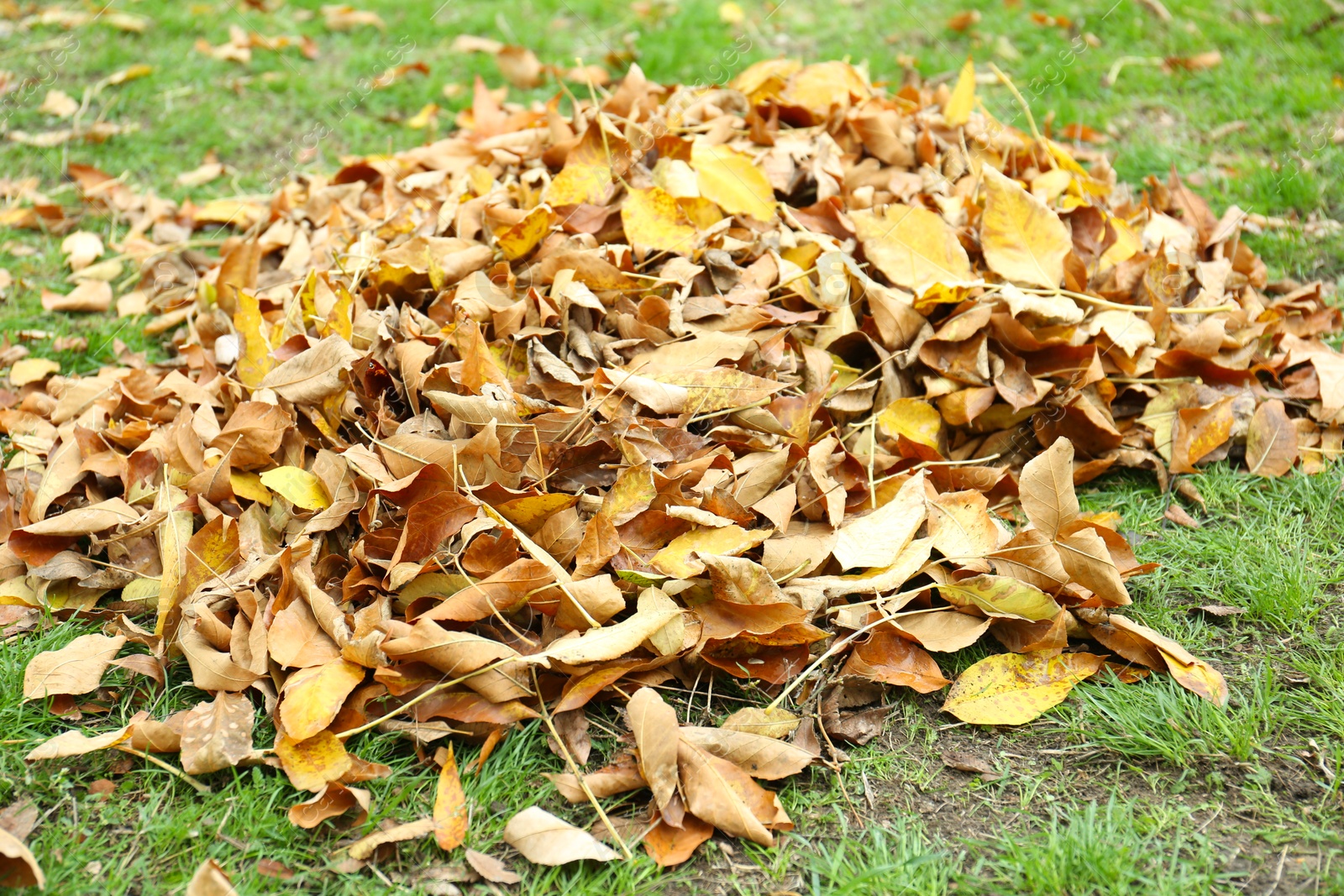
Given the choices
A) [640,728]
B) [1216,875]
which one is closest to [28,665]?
[640,728]

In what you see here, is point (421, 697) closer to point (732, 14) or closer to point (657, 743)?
point (657, 743)

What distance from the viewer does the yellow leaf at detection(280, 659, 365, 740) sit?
5.11ft

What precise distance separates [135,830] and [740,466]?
120 cm

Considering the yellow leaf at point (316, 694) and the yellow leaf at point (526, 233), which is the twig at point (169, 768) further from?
the yellow leaf at point (526, 233)

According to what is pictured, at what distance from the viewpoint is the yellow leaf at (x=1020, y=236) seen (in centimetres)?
231

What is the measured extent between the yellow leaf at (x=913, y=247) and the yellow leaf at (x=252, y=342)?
4.54ft

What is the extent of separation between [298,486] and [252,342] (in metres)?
0.53

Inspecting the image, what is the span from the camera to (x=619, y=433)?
1.89m

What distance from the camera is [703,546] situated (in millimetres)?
1800

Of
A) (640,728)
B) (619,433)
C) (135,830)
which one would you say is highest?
(619,433)

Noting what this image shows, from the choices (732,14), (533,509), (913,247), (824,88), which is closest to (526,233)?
(533,509)

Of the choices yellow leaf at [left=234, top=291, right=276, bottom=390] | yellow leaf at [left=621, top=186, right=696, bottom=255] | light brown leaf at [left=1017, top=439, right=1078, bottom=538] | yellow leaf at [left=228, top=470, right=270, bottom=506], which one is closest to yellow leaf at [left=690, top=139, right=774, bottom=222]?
yellow leaf at [left=621, top=186, right=696, bottom=255]

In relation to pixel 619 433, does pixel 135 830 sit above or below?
below

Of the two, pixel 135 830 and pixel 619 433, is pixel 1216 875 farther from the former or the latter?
pixel 135 830
